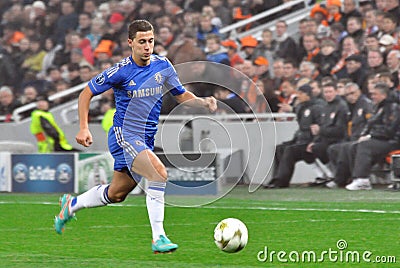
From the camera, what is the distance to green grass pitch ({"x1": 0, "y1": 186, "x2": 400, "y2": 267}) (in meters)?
8.84

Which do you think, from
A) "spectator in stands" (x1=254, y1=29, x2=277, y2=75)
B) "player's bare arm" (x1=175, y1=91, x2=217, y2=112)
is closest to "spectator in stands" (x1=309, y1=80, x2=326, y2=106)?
"spectator in stands" (x1=254, y1=29, x2=277, y2=75)

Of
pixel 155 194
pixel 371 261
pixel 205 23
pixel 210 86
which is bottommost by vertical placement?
pixel 371 261

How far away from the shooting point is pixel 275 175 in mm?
17344

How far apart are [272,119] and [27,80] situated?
283 inches

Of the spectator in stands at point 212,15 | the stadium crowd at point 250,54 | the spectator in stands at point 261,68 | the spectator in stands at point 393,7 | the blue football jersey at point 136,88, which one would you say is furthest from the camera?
the spectator in stands at point 212,15

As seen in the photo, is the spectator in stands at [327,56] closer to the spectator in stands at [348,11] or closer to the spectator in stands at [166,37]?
the spectator in stands at [348,11]

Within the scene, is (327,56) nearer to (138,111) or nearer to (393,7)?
(393,7)

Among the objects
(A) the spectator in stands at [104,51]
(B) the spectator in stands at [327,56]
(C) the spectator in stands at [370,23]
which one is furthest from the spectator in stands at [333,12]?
(A) the spectator in stands at [104,51]

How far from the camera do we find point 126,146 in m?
9.35

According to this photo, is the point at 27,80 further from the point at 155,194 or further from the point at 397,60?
the point at 155,194

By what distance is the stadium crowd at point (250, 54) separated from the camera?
56.0ft

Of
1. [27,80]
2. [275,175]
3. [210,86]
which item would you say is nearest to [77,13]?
[27,80]

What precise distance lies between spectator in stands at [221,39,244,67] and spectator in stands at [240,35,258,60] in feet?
0.55

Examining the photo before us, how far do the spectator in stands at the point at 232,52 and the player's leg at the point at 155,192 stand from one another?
32.3 feet
